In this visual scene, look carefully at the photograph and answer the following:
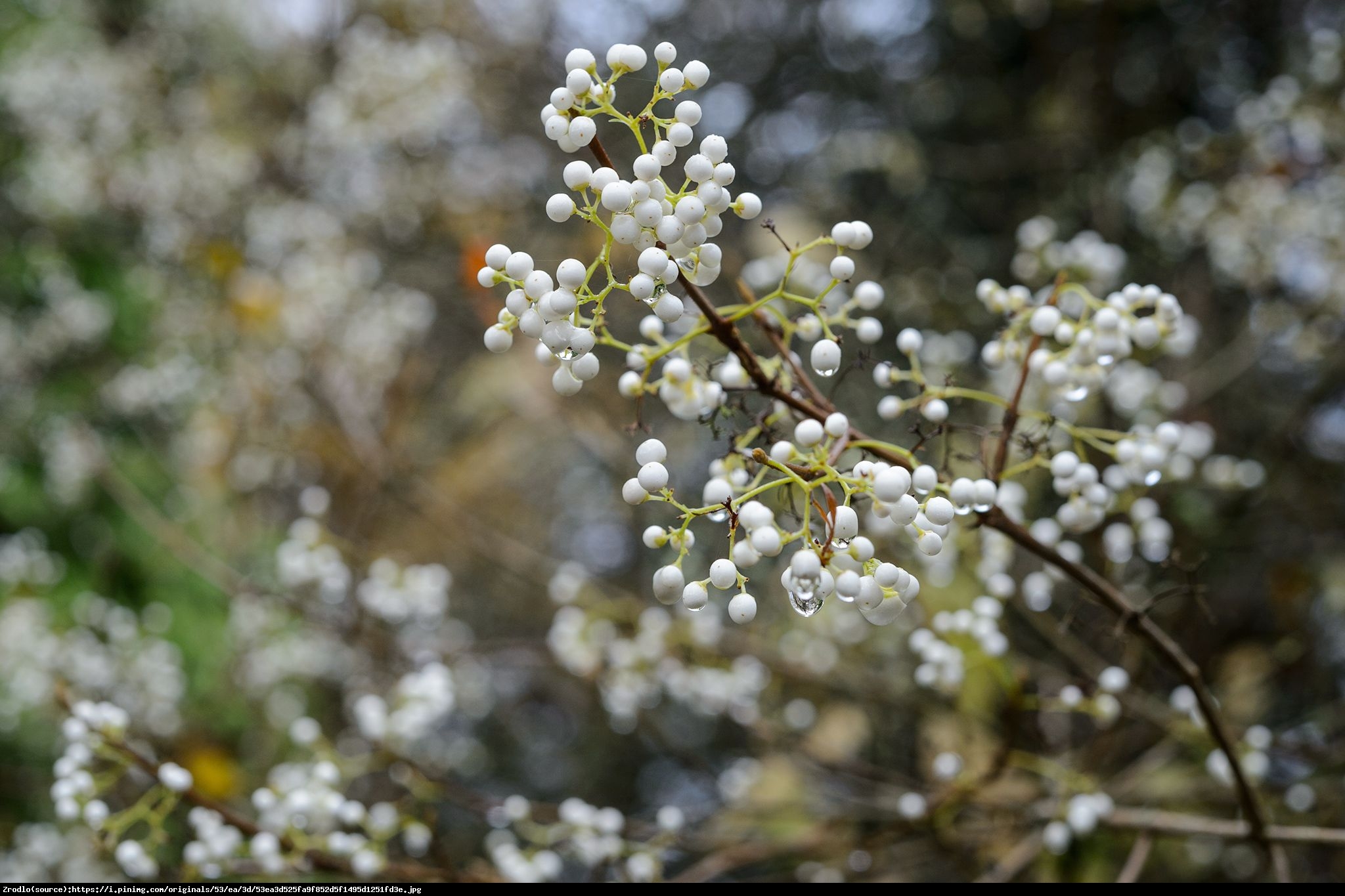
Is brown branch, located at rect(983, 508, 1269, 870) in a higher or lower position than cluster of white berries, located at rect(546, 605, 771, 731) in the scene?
lower

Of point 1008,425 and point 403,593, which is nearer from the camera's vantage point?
point 1008,425

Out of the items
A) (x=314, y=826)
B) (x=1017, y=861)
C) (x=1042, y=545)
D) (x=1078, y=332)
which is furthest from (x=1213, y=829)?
(x=314, y=826)

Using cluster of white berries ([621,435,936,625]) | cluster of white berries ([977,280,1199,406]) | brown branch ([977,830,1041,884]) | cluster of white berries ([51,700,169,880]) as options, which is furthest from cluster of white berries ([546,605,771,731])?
cluster of white berries ([621,435,936,625])

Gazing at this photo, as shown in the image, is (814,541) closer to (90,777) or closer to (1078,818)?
(1078,818)

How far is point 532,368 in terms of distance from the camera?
3711mm

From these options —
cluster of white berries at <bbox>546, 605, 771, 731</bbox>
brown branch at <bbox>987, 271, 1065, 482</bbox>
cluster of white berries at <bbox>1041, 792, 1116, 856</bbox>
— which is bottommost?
cluster of white berries at <bbox>1041, 792, 1116, 856</bbox>

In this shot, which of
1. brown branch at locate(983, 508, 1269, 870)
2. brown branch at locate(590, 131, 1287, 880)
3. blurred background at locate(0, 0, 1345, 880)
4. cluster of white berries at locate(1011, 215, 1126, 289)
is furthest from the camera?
blurred background at locate(0, 0, 1345, 880)

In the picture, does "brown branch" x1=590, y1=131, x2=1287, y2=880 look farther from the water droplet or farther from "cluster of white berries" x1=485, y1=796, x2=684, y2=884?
"cluster of white berries" x1=485, y1=796, x2=684, y2=884

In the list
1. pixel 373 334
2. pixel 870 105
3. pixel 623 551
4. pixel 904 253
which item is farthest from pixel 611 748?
pixel 870 105

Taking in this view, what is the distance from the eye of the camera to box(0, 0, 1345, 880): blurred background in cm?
223

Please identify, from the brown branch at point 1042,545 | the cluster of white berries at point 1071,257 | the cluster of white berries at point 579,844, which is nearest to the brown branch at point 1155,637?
the brown branch at point 1042,545

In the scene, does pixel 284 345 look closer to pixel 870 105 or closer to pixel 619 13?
pixel 619 13

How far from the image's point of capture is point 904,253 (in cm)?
307

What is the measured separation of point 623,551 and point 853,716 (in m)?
2.08
